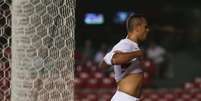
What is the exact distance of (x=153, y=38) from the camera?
63.1ft

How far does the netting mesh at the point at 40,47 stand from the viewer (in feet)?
16.8

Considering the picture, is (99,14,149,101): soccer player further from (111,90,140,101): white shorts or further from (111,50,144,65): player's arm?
(111,50,144,65): player's arm

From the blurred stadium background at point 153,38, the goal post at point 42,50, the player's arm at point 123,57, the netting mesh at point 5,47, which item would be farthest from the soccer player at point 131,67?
the blurred stadium background at point 153,38

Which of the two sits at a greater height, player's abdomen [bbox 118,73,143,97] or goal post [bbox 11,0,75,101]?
goal post [bbox 11,0,75,101]

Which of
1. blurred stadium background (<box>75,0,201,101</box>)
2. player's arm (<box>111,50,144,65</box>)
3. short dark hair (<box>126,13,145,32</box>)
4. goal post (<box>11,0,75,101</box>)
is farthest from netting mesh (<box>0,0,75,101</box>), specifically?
blurred stadium background (<box>75,0,201,101</box>)

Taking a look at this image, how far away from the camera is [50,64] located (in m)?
5.22

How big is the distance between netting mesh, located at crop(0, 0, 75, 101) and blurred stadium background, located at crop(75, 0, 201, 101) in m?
6.78

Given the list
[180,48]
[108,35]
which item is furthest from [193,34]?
[108,35]

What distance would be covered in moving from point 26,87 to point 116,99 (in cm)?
72

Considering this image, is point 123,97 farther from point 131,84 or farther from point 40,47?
point 40,47

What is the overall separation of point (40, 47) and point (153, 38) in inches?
558

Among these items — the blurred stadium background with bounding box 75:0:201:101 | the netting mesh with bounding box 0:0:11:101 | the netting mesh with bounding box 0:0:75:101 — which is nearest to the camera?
the netting mesh with bounding box 0:0:75:101

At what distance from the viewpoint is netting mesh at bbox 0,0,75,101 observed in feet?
16.8

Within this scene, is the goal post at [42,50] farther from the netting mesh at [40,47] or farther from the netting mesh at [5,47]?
the netting mesh at [5,47]
